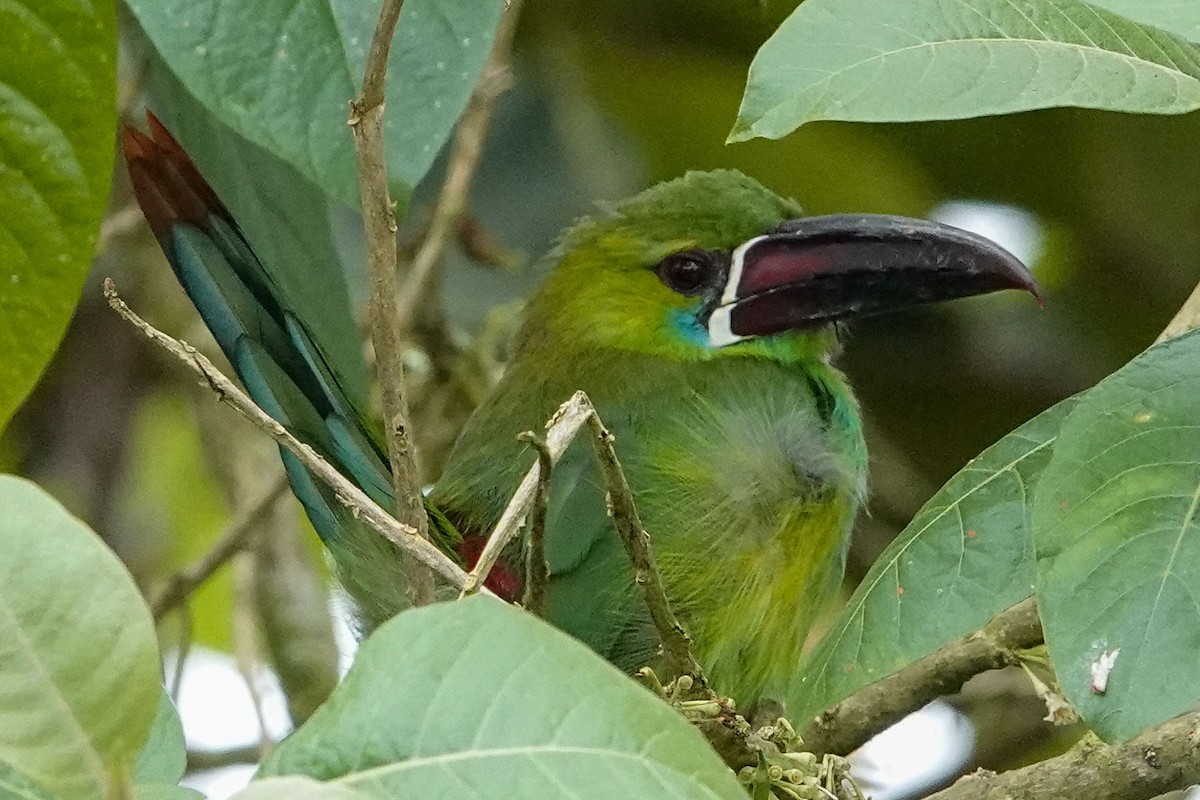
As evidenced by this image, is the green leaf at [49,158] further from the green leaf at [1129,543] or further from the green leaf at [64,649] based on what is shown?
the green leaf at [1129,543]

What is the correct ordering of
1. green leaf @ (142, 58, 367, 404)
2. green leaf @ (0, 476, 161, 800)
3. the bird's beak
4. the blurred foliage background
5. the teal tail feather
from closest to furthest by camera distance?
green leaf @ (0, 476, 161, 800) < the teal tail feather < green leaf @ (142, 58, 367, 404) < the bird's beak < the blurred foliage background

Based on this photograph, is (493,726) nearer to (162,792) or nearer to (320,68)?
(162,792)

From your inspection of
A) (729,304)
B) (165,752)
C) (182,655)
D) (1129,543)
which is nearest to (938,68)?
(1129,543)

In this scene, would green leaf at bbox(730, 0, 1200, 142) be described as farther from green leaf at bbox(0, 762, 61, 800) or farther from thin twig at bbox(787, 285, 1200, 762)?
green leaf at bbox(0, 762, 61, 800)

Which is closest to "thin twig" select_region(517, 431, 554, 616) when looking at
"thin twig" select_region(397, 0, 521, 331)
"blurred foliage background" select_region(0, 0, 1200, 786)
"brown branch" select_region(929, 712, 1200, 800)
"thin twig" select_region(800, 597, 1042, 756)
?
"brown branch" select_region(929, 712, 1200, 800)

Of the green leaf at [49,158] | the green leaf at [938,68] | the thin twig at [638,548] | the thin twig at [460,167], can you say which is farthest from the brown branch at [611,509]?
the thin twig at [460,167]

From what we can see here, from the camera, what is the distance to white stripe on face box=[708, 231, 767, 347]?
2123mm

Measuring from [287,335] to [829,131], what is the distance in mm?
1379

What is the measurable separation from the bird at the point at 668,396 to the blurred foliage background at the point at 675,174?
39cm

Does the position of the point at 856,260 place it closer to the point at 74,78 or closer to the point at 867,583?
the point at 867,583

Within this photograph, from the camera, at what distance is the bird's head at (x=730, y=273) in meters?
1.95

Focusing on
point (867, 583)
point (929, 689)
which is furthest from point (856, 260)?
point (867, 583)

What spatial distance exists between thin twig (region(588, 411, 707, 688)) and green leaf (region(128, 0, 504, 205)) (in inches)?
9.8

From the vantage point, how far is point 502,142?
281 centimetres
